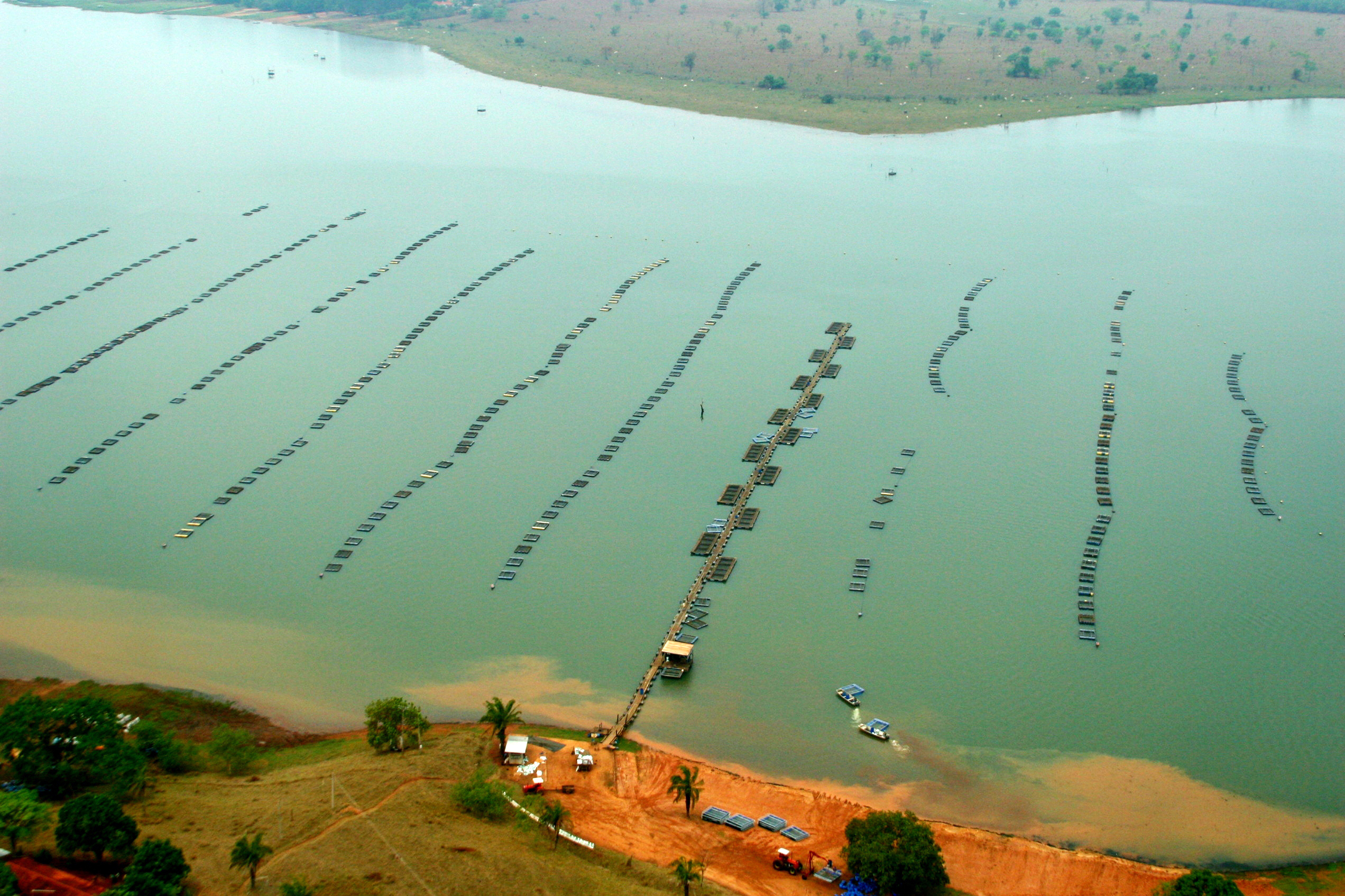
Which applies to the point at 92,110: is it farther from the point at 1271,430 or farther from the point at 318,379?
the point at 1271,430

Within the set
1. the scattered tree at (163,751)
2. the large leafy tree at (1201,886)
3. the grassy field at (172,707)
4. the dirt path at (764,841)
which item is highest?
the large leafy tree at (1201,886)

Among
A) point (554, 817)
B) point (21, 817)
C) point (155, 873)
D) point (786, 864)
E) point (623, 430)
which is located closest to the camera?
point (155, 873)

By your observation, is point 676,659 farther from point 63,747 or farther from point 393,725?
point 63,747

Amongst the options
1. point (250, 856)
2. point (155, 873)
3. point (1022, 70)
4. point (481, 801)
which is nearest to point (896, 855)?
point (481, 801)

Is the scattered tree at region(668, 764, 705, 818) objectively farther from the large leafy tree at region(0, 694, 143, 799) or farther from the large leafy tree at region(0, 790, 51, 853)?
the large leafy tree at region(0, 790, 51, 853)

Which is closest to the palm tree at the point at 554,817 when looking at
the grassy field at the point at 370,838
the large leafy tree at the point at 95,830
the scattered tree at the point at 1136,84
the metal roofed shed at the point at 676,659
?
the grassy field at the point at 370,838

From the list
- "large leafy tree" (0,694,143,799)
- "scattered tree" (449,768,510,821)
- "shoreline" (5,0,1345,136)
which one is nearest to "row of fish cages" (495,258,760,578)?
"scattered tree" (449,768,510,821)

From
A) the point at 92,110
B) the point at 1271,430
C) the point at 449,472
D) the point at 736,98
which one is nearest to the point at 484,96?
the point at 736,98

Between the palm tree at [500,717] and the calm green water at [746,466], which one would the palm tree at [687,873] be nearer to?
the calm green water at [746,466]
